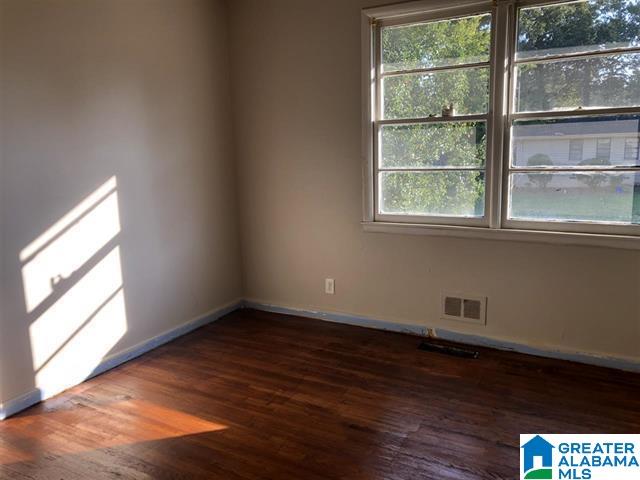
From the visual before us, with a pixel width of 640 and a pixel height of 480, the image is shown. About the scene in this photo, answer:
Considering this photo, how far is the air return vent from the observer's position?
10.8ft

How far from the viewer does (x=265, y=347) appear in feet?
11.0

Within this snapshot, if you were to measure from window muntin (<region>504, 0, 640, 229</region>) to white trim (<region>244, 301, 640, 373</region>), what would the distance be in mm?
775

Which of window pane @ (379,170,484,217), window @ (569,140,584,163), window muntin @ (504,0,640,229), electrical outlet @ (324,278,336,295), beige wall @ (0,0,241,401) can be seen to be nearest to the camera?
beige wall @ (0,0,241,401)

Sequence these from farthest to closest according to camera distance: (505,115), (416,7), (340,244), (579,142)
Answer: (340,244) < (416,7) < (505,115) < (579,142)

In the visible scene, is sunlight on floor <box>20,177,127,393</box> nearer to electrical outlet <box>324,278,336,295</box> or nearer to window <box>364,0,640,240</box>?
electrical outlet <box>324,278,336,295</box>

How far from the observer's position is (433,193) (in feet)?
11.0

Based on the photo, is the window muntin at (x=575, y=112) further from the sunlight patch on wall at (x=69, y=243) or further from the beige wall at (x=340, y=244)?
the sunlight patch on wall at (x=69, y=243)

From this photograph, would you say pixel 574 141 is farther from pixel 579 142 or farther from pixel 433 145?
pixel 433 145

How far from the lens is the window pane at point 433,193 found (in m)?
3.23

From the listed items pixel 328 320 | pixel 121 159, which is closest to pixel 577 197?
pixel 328 320

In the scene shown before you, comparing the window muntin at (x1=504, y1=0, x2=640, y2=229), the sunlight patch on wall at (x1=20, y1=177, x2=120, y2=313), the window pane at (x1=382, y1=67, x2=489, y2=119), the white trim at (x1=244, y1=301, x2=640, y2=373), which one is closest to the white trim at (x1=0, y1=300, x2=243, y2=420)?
the white trim at (x1=244, y1=301, x2=640, y2=373)

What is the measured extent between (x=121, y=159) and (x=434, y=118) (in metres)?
2.01

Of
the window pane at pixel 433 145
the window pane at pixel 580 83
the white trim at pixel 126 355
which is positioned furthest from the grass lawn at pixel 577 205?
the white trim at pixel 126 355

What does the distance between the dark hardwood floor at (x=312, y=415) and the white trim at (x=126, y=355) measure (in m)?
0.07
